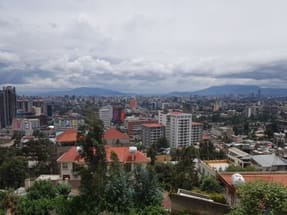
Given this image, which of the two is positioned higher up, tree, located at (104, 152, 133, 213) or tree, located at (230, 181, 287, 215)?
tree, located at (230, 181, 287, 215)

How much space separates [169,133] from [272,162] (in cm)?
3138

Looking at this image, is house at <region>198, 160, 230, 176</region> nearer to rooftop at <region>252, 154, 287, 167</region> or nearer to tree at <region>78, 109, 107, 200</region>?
rooftop at <region>252, 154, 287, 167</region>

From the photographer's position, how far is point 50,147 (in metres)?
28.4

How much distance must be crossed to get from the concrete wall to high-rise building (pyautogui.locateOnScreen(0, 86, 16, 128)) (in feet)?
220

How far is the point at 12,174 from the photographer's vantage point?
802 inches

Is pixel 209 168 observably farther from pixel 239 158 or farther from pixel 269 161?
pixel 239 158

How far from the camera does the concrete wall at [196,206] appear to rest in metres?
10.3

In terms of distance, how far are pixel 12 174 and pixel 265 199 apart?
18273mm

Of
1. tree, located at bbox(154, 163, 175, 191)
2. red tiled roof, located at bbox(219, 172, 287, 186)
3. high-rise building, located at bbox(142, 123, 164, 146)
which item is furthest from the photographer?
high-rise building, located at bbox(142, 123, 164, 146)

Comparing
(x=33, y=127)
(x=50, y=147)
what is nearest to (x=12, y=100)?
(x=33, y=127)

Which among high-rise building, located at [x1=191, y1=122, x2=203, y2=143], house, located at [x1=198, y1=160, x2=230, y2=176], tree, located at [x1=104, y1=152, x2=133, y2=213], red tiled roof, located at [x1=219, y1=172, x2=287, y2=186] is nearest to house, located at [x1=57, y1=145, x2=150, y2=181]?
house, located at [x1=198, y1=160, x2=230, y2=176]

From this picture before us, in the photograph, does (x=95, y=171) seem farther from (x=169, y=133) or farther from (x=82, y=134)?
(x=169, y=133)

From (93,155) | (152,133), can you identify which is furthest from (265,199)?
(152,133)

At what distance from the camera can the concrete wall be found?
10.3 metres
